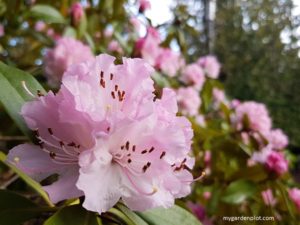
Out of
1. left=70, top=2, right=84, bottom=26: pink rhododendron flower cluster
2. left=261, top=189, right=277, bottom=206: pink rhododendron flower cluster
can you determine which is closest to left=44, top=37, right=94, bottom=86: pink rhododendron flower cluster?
left=70, top=2, right=84, bottom=26: pink rhododendron flower cluster

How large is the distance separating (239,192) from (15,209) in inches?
27.6

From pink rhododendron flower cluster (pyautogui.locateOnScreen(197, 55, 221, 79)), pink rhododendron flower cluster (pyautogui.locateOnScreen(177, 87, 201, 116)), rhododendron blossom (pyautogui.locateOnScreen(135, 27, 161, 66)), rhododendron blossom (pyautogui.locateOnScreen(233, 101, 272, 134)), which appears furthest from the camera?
pink rhododendron flower cluster (pyautogui.locateOnScreen(197, 55, 221, 79))

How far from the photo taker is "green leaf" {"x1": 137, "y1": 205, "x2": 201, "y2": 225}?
0.59 meters

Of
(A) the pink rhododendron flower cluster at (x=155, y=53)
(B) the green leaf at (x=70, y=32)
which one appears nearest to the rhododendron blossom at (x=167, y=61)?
(A) the pink rhododendron flower cluster at (x=155, y=53)

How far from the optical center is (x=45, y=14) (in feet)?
4.91

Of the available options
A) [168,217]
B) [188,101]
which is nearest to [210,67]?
[188,101]

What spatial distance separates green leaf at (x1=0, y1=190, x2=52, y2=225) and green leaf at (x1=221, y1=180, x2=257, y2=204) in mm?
644

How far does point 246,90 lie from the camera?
6.43 metres

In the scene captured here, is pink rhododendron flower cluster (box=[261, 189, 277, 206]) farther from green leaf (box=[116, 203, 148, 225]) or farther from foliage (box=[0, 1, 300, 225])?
green leaf (box=[116, 203, 148, 225])

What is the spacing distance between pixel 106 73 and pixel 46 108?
93 mm

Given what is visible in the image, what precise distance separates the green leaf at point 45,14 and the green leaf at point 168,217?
106 cm

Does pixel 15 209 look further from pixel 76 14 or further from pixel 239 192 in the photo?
pixel 76 14

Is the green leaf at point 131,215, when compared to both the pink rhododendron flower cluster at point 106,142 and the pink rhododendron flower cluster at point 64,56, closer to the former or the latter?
the pink rhododendron flower cluster at point 106,142

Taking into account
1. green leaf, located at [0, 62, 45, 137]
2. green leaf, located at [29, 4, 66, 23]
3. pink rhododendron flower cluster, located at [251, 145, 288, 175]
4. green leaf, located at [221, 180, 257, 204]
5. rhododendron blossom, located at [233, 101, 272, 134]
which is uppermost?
rhododendron blossom, located at [233, 101, 272, 134]
